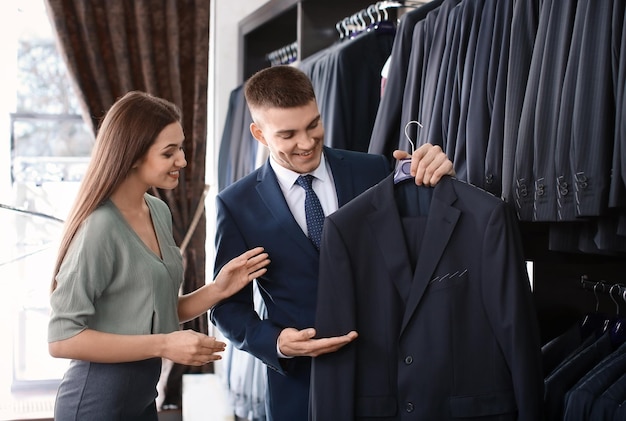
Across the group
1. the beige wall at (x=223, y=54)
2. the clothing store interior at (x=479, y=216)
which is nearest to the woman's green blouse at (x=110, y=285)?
the clothing store interior at (x=479, y=216)

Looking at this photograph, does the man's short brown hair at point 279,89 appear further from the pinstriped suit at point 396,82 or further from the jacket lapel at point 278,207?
the pinstriped suit at point 396,82

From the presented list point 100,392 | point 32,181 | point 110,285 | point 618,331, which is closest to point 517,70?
point 618,331

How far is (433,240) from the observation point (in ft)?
5.95

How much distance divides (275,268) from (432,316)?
461 millimetres

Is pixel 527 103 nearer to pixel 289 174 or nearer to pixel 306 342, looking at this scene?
pixel 289 174

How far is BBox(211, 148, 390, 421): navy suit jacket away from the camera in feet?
6.58

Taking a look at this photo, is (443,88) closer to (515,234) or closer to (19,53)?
(515,234)

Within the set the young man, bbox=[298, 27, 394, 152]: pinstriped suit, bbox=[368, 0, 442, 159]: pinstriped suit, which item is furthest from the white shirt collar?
bbox=[298, 27, 394, 152]: pinstriped suit

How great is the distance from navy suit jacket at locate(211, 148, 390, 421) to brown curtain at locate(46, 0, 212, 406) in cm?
276

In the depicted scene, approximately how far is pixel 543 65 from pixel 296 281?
0.85 meters

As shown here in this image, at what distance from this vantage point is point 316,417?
5.98ft

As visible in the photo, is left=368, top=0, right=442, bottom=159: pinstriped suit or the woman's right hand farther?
left=368, top=0, right=442, bottom=159: pinstriped suit

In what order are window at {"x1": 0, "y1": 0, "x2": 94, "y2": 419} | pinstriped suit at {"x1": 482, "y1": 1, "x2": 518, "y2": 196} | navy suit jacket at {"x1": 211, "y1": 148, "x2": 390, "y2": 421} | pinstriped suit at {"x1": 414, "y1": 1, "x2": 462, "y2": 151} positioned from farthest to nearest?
window at {"x1": 0, "y1": 0, "x2": 94, "y2": 419} → pinstriped suit at {"x1": 414, "y1": 1, "x2": 462, "y2": 151} → pinstriped suit at {"x1": 482, "y1": 1, "x2": 518, "y2": 196} → navy suit jacket at {"x1": 211, "y1": 148, "x2": 390, "y2": 421}

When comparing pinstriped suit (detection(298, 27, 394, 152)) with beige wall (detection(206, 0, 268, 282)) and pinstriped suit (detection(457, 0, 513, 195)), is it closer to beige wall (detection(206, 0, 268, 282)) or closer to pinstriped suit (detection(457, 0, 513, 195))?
pinstriped suit (detection(457, 0, 513, 195))
